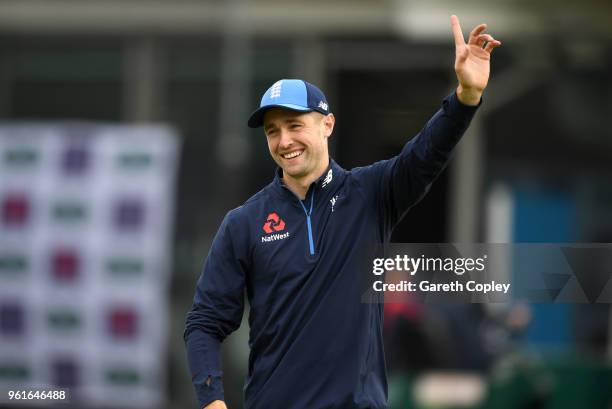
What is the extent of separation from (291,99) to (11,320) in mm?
8975

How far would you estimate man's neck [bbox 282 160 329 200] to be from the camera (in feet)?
16.5

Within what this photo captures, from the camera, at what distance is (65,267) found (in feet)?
44.4

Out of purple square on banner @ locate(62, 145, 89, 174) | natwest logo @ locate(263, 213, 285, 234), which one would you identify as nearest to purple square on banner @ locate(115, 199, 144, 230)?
purple square on banner @ locate(62, 145, 89, 174)

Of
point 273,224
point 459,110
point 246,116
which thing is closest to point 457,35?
point 459,110

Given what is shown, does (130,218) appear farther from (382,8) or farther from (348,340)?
(348,340)

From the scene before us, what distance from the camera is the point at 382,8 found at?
16.6 m

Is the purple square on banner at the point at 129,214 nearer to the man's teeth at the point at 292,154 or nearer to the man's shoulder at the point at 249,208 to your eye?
the man's shoulder at the point at 249,208

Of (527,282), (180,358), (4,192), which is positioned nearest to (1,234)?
(4,192)

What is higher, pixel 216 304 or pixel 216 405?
pixel 216 304

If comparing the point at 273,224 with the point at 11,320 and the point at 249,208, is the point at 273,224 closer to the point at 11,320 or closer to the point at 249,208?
the point at 249,208

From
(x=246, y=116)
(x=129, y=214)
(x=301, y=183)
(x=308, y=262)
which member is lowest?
(x=308, y=262)

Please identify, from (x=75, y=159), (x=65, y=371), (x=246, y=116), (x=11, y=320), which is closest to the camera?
(x=65, y=371)

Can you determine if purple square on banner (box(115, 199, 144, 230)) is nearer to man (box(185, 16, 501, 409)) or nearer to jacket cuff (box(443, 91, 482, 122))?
man (box(185, 16, 501, 409))

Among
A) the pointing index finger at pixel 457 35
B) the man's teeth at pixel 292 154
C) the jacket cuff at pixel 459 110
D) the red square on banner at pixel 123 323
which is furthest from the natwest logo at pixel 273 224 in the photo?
the red square on banner at pixel 123 323
